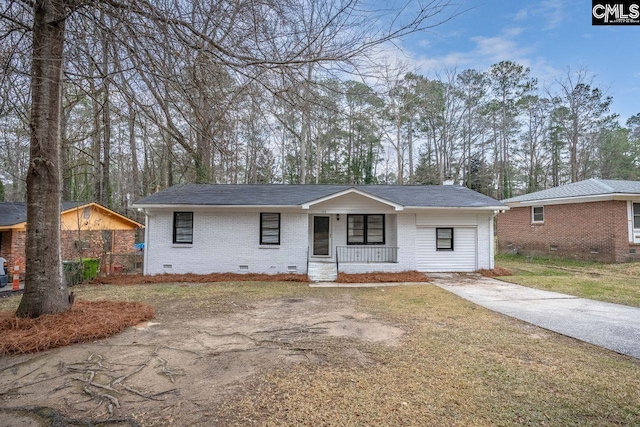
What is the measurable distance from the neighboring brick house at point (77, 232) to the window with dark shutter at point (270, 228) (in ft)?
19.5

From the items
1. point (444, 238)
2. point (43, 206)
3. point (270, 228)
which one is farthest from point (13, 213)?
point (444, 238)

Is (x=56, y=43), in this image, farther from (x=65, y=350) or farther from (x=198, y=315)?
(x=198, y=315)

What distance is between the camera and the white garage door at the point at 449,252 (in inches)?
483

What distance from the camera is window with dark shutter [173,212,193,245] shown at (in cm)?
1181

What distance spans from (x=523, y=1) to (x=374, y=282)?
907cm

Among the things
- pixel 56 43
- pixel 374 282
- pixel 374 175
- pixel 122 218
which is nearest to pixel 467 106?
pixel 374 175

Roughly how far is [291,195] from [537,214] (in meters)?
13.9

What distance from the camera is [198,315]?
623cm

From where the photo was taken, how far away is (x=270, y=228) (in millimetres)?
12039

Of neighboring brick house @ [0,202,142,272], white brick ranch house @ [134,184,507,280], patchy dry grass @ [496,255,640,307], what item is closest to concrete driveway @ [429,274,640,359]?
patchy dry grass @ [496,255,640,307]

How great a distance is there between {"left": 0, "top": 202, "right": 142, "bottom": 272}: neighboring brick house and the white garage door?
476 inches

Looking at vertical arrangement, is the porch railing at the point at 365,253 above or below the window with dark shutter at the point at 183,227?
below

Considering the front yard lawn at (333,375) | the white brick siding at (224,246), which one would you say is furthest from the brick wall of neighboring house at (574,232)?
the white brick siding at (224,246)

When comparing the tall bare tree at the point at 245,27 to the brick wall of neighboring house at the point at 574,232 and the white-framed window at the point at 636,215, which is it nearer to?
the brick wall of neighboring house at the point at 574,232
